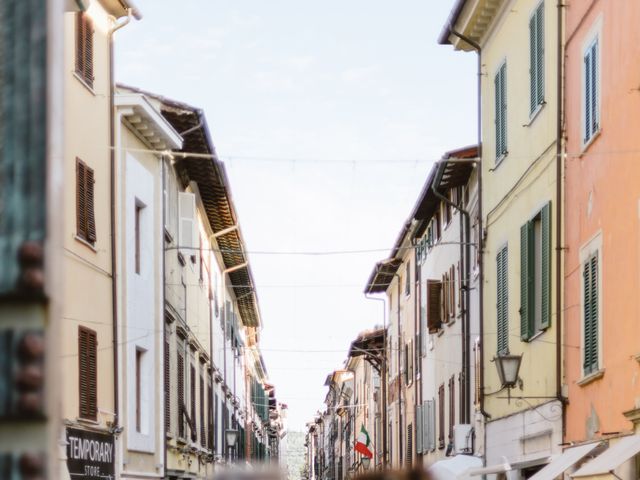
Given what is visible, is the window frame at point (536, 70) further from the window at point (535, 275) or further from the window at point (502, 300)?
the window at point (502, 300)

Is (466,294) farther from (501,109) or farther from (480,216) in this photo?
(501,109)

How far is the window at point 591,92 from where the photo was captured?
16.9 meters

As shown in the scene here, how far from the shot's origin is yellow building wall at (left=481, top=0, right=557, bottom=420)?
65.4 ft

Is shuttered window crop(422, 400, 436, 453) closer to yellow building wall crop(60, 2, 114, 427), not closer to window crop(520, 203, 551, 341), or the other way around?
window crop(520, 203, 551, 341)

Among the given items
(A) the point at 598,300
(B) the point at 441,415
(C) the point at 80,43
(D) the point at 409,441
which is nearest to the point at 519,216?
(A) the point at 598,300

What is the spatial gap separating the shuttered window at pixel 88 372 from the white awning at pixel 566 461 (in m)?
6.74

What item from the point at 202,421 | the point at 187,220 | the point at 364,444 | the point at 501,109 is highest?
the point at 501,109

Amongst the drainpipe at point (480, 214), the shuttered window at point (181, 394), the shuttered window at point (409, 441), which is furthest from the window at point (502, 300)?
the shuttered window at point (409, 441)

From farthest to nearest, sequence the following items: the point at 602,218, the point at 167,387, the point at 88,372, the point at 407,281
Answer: the point at 407,281 < the point at 167,387 < the point at 88,372 < the point at 602,218

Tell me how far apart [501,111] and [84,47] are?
737cm

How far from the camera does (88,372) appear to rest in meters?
20.8

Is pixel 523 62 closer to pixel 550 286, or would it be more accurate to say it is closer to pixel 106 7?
pixel 550 286

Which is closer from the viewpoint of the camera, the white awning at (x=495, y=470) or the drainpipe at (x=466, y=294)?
the white awning at (x=495, y=470)

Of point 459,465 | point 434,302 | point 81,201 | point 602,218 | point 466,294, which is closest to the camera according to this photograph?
point 602,218
